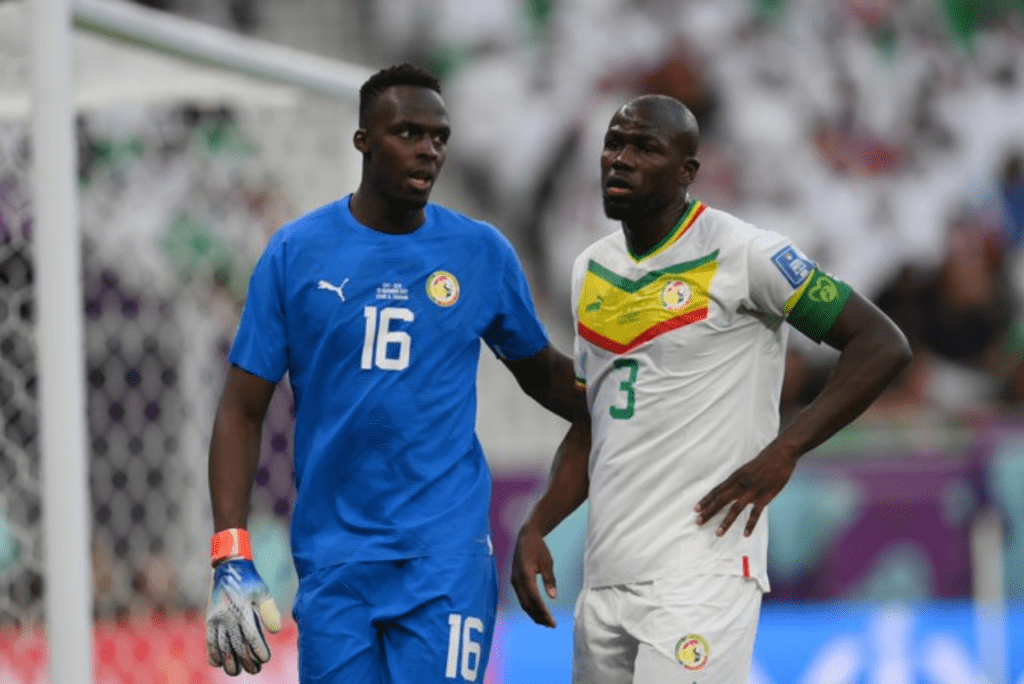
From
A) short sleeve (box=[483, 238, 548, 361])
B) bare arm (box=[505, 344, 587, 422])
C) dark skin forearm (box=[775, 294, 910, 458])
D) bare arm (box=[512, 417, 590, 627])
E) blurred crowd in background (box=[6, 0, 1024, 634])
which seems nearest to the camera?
dark skin forearm (box=[775, 294, 910, 458])

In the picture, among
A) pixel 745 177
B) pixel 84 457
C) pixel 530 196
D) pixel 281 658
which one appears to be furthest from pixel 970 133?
pixel 84 457

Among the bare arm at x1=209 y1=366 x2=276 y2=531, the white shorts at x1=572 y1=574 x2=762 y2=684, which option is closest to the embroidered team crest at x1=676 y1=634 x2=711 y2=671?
the white shorts at x1=572 y1=574 x2=762 y2=684

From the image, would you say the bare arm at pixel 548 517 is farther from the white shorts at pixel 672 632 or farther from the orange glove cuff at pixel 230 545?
the orange glove cuff at pixel 230 545

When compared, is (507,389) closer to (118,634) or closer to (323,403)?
(118,634)

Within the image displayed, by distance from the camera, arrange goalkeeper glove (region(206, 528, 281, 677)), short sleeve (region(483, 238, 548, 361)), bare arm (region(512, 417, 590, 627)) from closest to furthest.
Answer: goalkeeper glove (region(206, 528, 281, 677))
bare arm (region(512, 417, 590, 627))
short sleeve (region(483, 238, 548, 361))

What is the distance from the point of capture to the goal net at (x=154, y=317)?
7926 millimetres

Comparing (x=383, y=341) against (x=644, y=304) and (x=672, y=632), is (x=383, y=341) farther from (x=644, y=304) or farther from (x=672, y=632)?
(x=672, y=632)

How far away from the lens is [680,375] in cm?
472

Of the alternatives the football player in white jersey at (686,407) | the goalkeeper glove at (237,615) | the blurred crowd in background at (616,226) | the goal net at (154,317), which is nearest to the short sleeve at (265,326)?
the goalkeeper glove at (237,615)

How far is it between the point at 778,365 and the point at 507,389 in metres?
8.21

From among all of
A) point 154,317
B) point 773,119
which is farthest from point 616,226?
point 154,317

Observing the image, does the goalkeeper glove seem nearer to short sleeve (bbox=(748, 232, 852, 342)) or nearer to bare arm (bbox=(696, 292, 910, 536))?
bare arm (bbox=(696, 292, 910, 536))

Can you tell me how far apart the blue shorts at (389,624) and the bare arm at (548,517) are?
194mm

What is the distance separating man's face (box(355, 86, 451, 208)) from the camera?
465 cm
